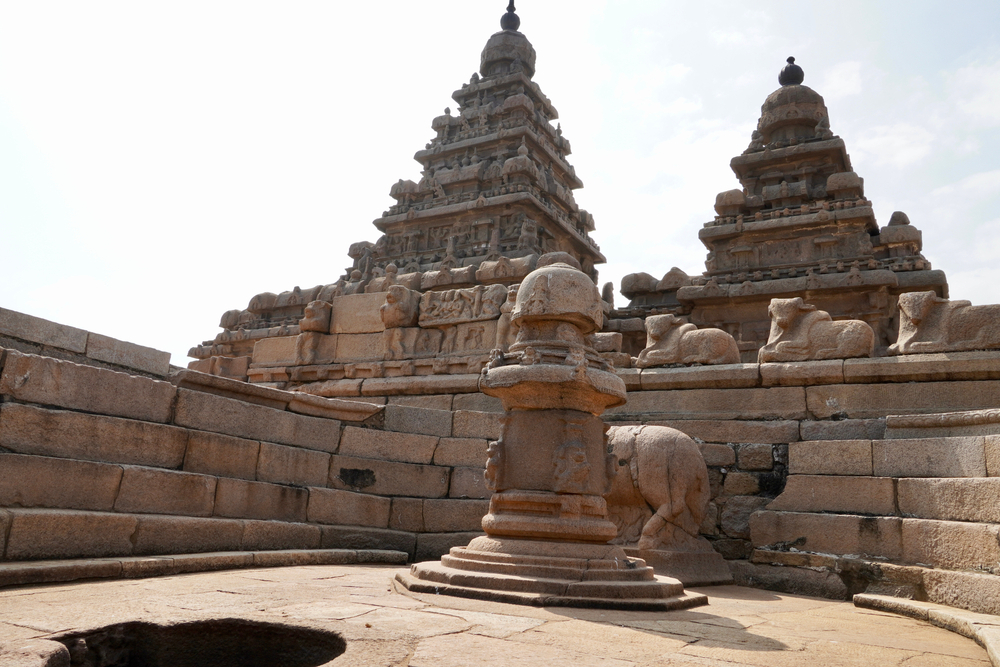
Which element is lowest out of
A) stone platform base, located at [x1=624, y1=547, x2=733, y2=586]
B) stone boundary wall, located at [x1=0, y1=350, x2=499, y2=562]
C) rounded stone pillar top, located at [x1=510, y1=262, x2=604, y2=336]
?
stone platform base, located at [x1=624, y1=547, x2=733, y2=586]

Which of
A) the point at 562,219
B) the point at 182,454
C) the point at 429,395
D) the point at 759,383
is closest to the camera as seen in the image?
the point at 182,454

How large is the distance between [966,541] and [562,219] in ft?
70.8

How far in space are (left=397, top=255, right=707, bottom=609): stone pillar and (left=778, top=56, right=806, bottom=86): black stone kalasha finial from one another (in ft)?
72.7

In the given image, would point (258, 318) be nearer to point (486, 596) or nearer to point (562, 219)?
point (562, 219)

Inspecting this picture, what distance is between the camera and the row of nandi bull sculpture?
7.55 metres

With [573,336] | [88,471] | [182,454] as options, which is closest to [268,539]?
[182,454]

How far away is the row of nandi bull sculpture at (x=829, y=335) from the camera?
755 centimetres

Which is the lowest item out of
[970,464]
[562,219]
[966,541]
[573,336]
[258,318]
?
[966,541]

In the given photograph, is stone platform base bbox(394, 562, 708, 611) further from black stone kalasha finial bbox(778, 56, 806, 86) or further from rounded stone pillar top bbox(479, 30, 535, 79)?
rounded stone pillar top bbox(479, 30, 535, 79)

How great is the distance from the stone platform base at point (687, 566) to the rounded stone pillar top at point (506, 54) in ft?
86.3

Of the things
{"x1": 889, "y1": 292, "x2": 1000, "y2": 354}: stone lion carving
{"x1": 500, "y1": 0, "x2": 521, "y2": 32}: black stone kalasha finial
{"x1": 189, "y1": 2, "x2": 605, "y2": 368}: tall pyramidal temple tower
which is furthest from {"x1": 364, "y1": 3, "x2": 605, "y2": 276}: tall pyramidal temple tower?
{"x1": 889, "y1": 292, "x2": 1000, "y2": 354}: stone lion carving

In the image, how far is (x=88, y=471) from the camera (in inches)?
215

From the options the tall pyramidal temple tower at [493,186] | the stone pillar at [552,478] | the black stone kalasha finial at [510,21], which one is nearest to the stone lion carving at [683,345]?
the stone pillar at [552,478]

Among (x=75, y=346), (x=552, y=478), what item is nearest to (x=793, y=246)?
(x=552, y=478)
